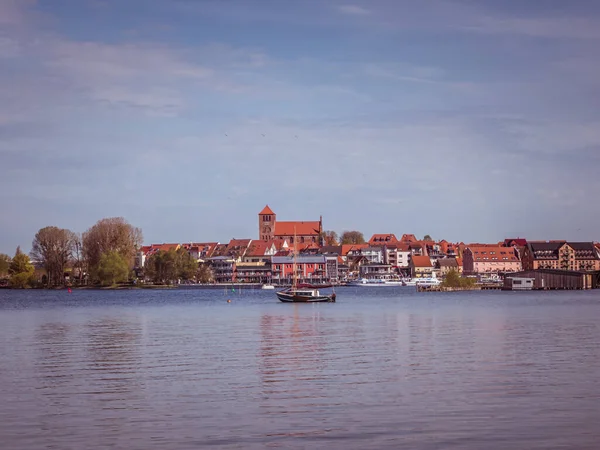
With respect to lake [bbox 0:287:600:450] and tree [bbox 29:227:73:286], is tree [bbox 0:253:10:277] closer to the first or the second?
tree [bbox 29:227:73:286]

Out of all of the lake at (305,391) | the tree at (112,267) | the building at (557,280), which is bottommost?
the lake at (305,391)

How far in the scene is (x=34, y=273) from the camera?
186m

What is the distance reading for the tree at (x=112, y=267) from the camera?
6275 inches

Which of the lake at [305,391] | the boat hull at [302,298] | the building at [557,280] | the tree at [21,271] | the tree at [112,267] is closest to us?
the lake at [305,391]

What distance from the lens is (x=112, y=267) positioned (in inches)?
6284

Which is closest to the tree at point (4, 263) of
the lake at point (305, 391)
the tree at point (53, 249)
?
the tree at point (53, 249)

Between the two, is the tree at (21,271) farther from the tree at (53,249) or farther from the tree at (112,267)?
the tree at (112,267)

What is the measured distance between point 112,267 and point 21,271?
34.4m

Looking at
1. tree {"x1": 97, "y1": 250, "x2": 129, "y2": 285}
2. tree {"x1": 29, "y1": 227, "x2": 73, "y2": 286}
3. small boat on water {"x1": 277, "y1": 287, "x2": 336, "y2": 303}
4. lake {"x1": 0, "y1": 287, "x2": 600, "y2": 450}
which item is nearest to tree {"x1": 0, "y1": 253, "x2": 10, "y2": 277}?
tree {"x1": 29, "y1": 227, "x2": 73, "y2": 286}

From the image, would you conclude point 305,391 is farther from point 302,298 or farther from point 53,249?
point 53,249

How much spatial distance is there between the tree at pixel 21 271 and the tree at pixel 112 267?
26362 millimetres

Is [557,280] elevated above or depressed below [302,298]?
above

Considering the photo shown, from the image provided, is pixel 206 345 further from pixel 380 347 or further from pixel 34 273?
pixel 34 273

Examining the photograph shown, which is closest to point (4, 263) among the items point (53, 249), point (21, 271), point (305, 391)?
point (21, 271)
